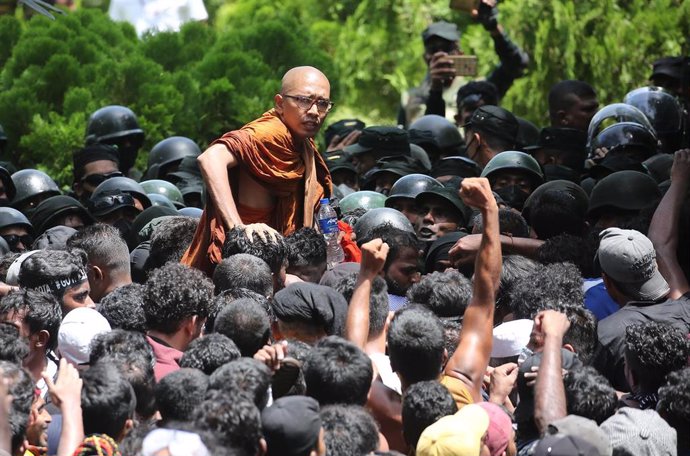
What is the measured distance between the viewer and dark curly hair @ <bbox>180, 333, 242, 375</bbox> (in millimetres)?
5465

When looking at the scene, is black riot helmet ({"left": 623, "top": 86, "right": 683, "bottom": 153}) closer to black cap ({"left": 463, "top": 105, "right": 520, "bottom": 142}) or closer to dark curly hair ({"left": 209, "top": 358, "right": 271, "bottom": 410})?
black cap ({"left": 463, "top": 105, "right": 520, "bottom": 142})

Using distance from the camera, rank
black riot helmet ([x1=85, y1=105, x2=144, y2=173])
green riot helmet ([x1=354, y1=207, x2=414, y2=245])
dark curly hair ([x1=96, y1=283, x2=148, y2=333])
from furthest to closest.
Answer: black riot helmet ([x1=85, y1=105, x2=144, y2=173]), green riot helmet ([x1=354, y1=207, x2=414, y2=245]), dark curly hair ([x1=96, y1=283, x2=148, y2=333])

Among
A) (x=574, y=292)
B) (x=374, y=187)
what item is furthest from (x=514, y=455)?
(x=374, y=187)

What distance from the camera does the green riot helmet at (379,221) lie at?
861 cm

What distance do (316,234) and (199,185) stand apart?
4.04 metres

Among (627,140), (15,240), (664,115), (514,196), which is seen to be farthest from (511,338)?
(664,115)

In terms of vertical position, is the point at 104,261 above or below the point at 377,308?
above

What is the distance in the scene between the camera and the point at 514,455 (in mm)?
5273

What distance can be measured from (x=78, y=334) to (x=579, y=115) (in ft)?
21.9

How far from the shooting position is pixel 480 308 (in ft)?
19.8

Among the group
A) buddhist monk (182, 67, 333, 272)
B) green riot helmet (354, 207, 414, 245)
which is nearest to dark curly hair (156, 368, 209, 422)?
buddhist monk (182, 67, 333, 272)

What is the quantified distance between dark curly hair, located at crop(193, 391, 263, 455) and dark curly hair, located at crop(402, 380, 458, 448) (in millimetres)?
750

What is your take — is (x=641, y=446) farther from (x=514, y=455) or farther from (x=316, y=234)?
(x=316, y=234)

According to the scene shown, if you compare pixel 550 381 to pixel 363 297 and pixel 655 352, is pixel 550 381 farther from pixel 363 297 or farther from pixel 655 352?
pixel 363 297
